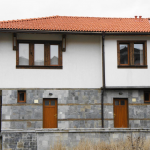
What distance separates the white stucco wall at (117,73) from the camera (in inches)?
594

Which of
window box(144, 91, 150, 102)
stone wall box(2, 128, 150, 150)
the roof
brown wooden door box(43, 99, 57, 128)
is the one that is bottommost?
stone wall box(2, 128, 150, 150)

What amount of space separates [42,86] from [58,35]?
9.62ft

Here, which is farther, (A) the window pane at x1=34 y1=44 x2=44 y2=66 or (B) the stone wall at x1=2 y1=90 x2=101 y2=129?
(A) the window pane at x1=34 y1=44 x2=44 y2=66

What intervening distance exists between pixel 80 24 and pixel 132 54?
11.4 ft

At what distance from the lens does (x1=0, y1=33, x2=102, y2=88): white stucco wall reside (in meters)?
15.1

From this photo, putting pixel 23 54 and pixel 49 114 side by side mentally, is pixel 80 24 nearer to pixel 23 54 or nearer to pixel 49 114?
pixel 23 54

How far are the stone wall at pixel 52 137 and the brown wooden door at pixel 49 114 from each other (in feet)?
10.9

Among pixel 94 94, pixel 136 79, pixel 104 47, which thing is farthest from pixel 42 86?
pixel 136 79

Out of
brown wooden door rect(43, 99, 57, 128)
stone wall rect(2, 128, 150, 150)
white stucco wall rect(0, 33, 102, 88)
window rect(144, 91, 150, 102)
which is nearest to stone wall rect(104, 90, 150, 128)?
window rect(144, 91, 150, 102)

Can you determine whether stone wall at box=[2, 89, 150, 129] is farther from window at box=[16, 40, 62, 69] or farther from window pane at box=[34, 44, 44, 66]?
window pane at box=[34, 44, 44, 66]

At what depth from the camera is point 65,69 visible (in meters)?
15.4

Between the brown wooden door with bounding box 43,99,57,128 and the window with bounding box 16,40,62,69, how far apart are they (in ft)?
6.53

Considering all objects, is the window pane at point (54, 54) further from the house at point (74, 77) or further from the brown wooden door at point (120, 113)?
the brown wooden door at point (120, 113)

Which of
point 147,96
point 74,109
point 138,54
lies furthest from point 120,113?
point 138,54
